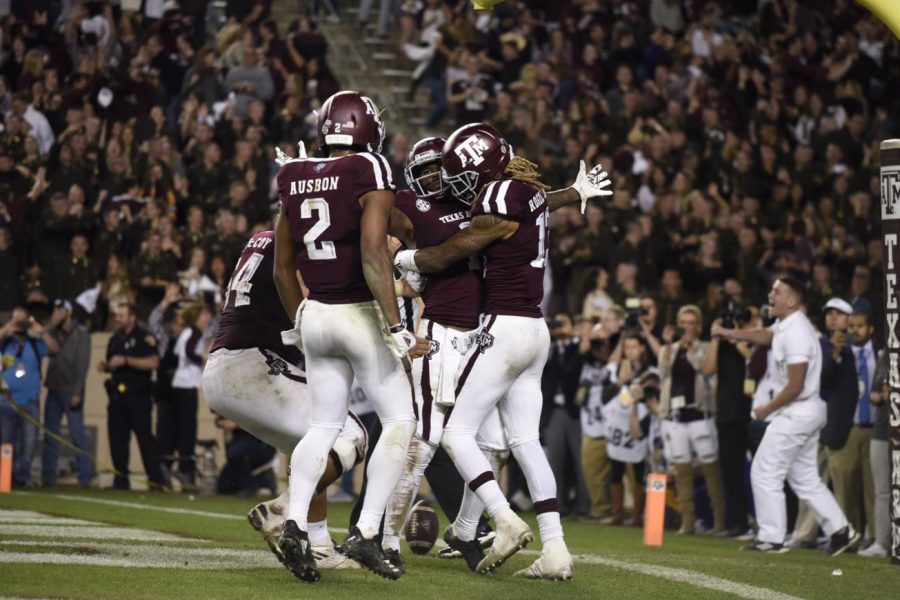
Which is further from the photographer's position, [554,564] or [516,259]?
[516,259]

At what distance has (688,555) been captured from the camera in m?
11.2

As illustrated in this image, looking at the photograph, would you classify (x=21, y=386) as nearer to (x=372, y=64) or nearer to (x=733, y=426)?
(x=733, y=426)

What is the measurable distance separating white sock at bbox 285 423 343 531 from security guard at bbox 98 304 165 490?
10013 mm

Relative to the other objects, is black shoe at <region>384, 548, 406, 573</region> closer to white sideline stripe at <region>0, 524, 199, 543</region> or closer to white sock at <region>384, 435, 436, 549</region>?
white sock at <region>384, 435, 436, 549</region>

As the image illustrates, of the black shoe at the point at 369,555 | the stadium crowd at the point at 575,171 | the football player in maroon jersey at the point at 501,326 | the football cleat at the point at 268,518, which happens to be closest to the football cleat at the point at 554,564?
the football player in maroon jersey at the point at 501,326

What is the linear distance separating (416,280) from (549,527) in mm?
1566

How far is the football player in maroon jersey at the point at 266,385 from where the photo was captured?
845 cm

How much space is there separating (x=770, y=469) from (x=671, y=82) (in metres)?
11.0

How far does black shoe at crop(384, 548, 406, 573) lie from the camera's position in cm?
797

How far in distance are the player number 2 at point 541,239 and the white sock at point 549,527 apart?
1.33 m

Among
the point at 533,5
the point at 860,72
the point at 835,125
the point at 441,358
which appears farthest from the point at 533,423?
the point at 533,5

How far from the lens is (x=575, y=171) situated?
67.4 ft

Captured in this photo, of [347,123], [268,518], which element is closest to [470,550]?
[268,518]

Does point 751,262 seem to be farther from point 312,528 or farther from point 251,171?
point 312,528
